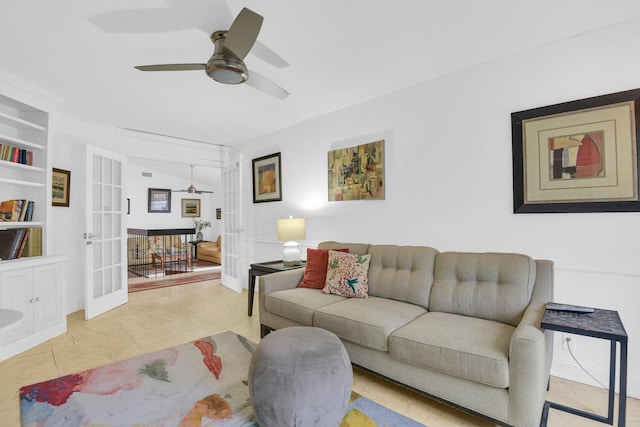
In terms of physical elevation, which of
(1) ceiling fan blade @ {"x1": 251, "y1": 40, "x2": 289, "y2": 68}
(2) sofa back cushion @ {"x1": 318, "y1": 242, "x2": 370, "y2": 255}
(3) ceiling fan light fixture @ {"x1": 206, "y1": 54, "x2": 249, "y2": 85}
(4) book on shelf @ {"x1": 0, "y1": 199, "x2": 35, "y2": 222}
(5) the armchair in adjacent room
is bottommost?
(5) the armchair in adjacent room

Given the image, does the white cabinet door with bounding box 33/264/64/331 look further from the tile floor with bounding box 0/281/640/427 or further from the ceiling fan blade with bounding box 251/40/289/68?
the ceiling fan blade with bounding box 251/40/289/68

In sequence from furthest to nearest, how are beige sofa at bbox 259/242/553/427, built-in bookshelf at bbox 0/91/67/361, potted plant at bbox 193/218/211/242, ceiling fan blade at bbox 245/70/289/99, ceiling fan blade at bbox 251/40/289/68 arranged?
potted plant at bbox 193/218/211/242
built-in bookshelf at bbox 0/91/67/361
ceiling fan blade at bbox 251/40/289/68
ceiling fan blade at bbox 245/70/289/99
beige sofa at bbox 259/242/553/427

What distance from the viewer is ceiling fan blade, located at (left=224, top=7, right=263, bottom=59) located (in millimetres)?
1611

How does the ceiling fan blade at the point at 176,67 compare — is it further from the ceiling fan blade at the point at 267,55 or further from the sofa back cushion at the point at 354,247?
the sofa back cushion at the point at 354,247

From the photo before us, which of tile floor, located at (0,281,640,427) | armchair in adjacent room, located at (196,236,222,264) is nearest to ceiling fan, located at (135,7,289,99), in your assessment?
tile floor, located at (0,281,640,427)

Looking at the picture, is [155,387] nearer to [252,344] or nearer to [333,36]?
[252,344]

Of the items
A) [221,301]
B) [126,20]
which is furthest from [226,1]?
[221,301]

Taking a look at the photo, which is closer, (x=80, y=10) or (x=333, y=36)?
(x=80, y=10)

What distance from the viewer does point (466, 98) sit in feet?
8.87

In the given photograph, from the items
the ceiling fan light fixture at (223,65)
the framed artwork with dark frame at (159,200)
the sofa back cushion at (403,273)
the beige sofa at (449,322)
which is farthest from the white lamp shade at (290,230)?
the framed artwork with dark frame at (159,200)

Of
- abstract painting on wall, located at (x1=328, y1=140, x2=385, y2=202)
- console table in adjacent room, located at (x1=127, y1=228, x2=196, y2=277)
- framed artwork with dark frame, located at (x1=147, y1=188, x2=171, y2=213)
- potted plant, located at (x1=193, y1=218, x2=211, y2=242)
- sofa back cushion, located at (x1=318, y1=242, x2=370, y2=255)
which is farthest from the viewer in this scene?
potted plant, located at (x1=193, y1=218, x2=211, y2=242)

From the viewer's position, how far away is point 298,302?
258 centimetres

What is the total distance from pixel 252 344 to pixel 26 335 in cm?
210

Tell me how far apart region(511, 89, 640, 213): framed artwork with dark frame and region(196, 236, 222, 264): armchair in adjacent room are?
7194 millimetres
